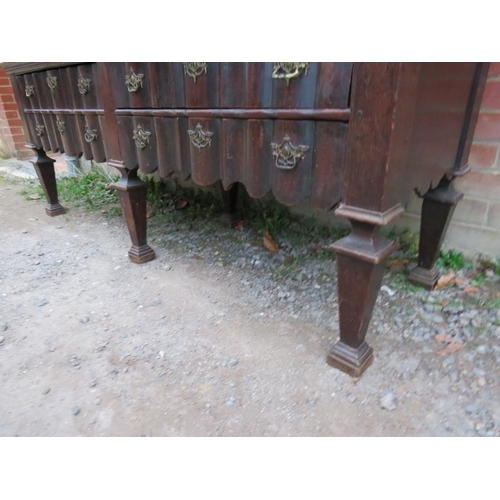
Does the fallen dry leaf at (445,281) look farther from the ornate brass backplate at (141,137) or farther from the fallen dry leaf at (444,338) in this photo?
the ornate brass backplate at (141,137)

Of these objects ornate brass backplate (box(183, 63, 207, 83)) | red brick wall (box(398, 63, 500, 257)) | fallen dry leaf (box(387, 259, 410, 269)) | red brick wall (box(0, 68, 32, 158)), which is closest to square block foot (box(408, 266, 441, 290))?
fallen dry leaf (box(387, 259, 410, 269))

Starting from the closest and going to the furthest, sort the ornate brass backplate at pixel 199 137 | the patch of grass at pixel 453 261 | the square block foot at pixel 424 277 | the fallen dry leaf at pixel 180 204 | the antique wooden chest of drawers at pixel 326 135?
the antique wooden chest of drawers at pixel 326 135 → the ornate brass backplate at pixel 199 137 → the square block foot at pixel 424 277 → the patch of grass at pixel 453 261 → the fallen dry leaf at pixel 180 204

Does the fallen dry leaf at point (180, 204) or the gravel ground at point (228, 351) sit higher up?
the gravel ground at point (228, 351)

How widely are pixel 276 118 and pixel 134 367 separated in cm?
77

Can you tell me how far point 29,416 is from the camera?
901 mm

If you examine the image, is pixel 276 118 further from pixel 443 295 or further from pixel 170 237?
pixel 170 237

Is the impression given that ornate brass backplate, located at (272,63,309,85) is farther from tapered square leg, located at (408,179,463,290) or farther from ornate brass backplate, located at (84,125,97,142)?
ornate brass backplate, located at (84,125,97,142)

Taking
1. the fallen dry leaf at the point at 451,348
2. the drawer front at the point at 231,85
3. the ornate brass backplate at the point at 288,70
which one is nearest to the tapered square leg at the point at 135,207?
the drawer front at the point at 231,85

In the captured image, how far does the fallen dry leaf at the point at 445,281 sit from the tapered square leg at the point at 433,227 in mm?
14

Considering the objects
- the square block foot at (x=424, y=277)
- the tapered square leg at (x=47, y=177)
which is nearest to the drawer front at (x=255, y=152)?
the square block foot at (x=424, y=277)

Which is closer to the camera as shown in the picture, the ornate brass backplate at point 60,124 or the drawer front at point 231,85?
the drawer front at point 231,85

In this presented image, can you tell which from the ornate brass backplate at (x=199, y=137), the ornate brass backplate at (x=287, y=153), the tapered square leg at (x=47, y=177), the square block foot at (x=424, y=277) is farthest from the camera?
the tapered square leg at (x=47, y=177)

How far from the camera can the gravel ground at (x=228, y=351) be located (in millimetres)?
880

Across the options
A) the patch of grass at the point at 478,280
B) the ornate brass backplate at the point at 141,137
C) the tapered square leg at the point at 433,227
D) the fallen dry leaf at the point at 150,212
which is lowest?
the fallen dry leaf at the point at 150,212
